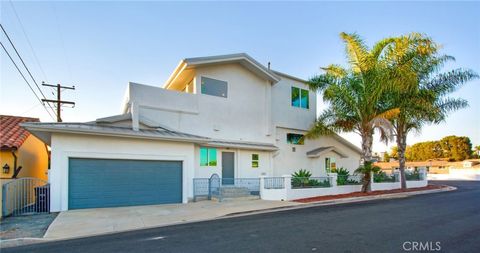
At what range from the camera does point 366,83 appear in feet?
60.1

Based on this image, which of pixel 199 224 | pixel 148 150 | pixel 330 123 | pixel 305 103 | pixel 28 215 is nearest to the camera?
pixel 199 224

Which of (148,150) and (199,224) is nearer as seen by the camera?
(199,224)

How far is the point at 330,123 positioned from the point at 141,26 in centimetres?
1345

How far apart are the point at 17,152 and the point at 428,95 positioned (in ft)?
75.9

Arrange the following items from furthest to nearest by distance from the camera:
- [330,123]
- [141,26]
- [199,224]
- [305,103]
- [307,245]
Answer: [305,103]
[330,123]
[141,26]
[199,224]
[307,245]

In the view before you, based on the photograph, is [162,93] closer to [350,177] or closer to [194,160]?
[194,160]

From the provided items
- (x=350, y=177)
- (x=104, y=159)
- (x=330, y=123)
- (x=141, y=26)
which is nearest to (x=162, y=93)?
(x=141, y=26)

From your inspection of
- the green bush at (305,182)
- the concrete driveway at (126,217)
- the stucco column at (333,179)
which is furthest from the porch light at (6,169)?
the stucco column at (333,179)

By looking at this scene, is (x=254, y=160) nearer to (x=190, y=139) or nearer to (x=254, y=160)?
(x=254, y=160)

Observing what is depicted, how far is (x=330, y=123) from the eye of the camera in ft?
69.7

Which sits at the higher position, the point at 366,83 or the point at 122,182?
the point at 366,83

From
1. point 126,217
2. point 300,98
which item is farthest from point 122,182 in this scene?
point 300,98

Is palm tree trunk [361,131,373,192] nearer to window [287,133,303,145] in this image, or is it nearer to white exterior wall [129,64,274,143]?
window [287,133,303,145]

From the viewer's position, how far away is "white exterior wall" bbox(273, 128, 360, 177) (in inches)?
869
